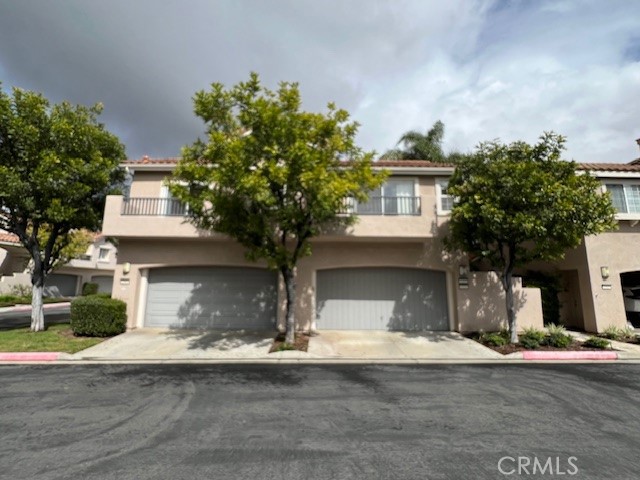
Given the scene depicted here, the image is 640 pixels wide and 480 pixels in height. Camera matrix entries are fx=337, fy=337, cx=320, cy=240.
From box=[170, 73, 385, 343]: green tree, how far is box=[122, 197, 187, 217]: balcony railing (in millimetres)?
3243

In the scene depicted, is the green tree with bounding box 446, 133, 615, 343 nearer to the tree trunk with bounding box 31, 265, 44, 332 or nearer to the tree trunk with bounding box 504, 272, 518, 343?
the tree trunk with bounding box 504, 272, 518, 343

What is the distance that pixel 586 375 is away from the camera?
7996mm

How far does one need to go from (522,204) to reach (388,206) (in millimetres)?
4522

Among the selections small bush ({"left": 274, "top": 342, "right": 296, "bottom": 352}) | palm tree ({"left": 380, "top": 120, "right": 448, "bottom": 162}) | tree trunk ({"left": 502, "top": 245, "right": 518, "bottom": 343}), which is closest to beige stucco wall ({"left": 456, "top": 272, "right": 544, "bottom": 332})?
tree trunk ({"left": 502, "top": 245, "right": 518, "bottom": 343})

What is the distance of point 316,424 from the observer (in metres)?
5.12

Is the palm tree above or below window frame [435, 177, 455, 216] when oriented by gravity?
above

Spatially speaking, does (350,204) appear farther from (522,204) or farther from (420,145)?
(420,145)

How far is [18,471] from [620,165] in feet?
65.7

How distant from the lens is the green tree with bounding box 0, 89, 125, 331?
37.1 ft

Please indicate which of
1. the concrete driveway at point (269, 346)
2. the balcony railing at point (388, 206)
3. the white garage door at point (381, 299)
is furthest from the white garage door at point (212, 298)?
the balcony railing at point (388, 206)

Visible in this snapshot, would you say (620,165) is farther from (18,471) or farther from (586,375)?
(18,471)

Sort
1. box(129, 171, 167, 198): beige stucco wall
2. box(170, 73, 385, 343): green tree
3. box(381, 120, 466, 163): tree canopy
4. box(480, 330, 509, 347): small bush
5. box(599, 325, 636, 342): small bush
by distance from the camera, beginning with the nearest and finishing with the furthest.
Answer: box(170, 73, 385, 343): green tree → box(480, 330, 509, 347): small bush → box(599, 325, 636, 342): small bush → box(129, 171, 167, 198): beige stucco wall → box(381, 120, 466, 163): tree canopy

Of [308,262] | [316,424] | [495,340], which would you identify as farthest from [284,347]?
[495,340]

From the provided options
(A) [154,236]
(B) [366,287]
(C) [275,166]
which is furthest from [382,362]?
(A) [154,236]
